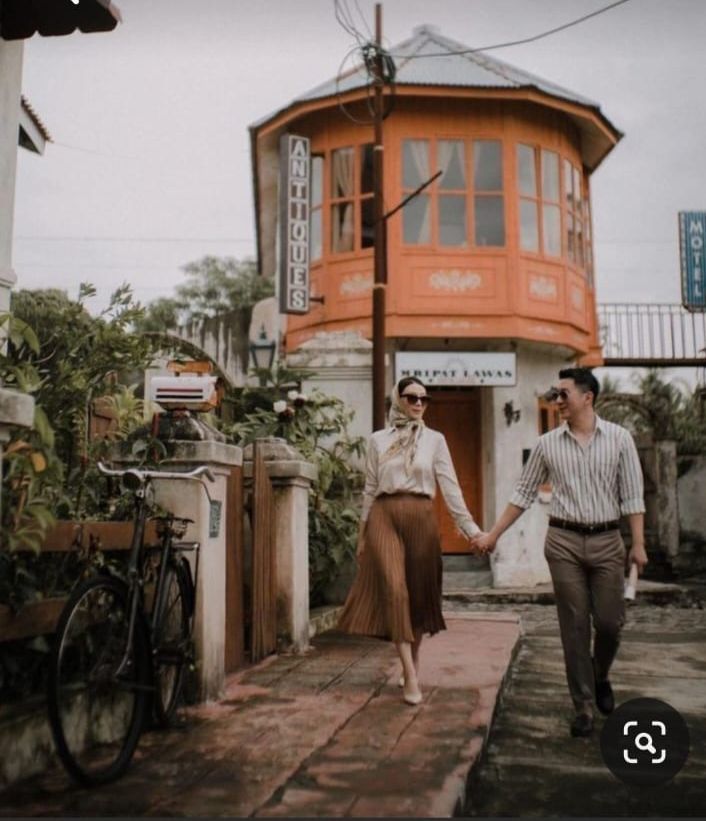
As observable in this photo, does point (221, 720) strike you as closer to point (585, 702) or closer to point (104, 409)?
point (585, 702)

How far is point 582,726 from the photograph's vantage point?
4598mm

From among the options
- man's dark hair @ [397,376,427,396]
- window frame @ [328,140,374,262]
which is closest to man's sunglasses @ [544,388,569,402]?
man's dark hair @ [397,376,427,396]

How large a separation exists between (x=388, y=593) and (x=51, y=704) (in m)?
2.11

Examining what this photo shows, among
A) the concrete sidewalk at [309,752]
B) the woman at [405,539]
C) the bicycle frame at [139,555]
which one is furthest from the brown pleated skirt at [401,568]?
the bicycle frame at [139,555]

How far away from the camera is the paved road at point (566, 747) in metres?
3.73

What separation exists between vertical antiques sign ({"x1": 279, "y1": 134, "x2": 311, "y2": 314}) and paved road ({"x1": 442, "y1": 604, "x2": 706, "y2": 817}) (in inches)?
317

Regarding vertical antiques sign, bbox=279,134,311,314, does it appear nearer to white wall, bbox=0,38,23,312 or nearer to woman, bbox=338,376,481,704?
white wall, bbox=0,38,23,312

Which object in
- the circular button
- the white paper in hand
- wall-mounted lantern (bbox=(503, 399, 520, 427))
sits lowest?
the circular button

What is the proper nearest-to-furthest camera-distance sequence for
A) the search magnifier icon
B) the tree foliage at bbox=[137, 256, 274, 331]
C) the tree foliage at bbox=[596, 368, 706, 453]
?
the search magnifier icon < the tree foliage at bbox=[596, 368, 706, 453] < the tree foliage at bbox=[137, 256, 274, 331]

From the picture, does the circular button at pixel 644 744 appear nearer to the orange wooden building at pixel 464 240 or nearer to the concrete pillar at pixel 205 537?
the concrete pillar at pixel 205 537

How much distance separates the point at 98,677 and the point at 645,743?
2.61 meters

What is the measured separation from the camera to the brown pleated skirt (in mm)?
4930

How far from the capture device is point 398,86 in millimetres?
14703

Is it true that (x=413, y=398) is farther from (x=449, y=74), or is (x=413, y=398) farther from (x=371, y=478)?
(x=449, y=74)
